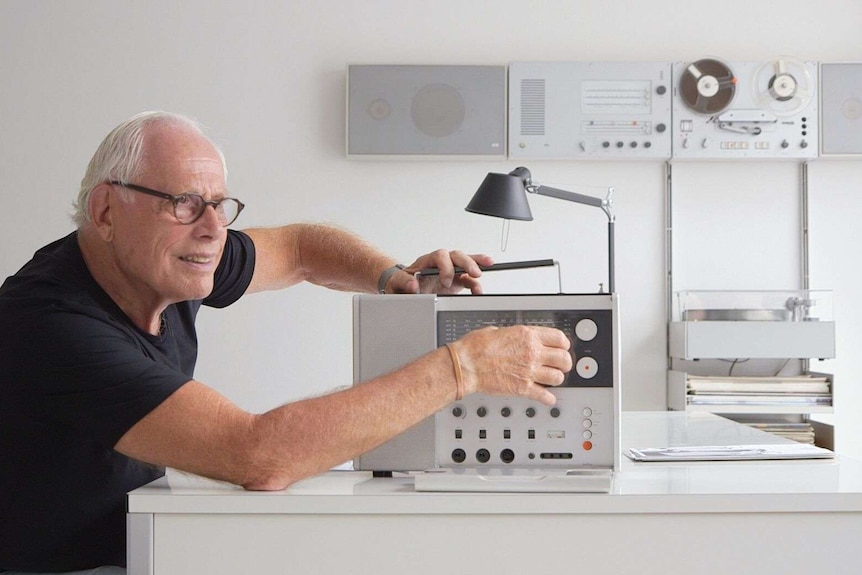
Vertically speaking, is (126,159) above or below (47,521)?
above

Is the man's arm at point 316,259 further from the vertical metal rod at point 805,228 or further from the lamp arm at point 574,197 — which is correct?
the vertical metal rod at point 805,228

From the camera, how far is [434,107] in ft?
12.5

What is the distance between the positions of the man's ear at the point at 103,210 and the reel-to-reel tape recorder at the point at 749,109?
2706 millimetres

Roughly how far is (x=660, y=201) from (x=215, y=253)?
2690mm

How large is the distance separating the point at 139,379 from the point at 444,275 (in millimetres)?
602

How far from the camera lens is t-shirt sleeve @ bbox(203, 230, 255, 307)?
2123mm

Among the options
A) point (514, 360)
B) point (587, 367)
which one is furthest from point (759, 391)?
point (514, 360)

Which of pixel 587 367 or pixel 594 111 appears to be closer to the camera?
pixel 587 367

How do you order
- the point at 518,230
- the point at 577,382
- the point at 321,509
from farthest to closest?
1. the point at 518,230
2. the point at 577,382
3. the point at 321,509

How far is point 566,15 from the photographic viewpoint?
3.97m

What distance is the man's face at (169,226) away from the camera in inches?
60.9

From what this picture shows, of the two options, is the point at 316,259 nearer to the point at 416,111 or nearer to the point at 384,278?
the point at 384,278

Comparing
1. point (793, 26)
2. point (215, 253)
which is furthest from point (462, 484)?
point (793, 26)

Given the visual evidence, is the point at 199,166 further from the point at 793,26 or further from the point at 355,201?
the point at 793,26
